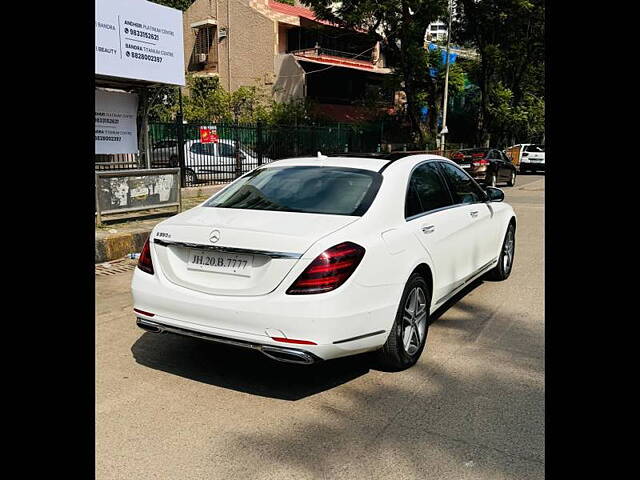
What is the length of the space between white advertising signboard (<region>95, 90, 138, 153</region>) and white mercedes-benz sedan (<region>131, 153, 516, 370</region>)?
246 inches

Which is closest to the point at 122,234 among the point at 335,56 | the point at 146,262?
the point at 146,262

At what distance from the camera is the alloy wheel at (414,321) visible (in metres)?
4.23

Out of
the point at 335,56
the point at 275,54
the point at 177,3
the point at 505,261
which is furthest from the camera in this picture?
the point at 177,3

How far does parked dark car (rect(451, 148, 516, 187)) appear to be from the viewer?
2089cm

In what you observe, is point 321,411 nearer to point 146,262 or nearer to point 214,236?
point 214,236

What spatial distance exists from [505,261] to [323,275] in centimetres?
414

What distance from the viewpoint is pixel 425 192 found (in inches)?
194

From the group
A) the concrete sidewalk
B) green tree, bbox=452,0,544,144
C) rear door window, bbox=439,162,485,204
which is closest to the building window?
green tree, bbox=452,0,544,144

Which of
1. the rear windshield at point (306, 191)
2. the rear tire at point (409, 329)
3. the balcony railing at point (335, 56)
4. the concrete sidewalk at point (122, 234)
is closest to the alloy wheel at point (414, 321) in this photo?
the rear tire at point (409, 329)

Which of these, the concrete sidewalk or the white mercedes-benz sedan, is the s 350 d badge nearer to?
the white mercedes-benz sedan

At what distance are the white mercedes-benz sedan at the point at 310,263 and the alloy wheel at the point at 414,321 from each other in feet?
0.04
